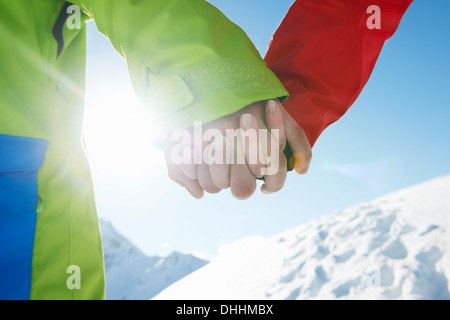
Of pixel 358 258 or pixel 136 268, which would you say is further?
pixel 136 268

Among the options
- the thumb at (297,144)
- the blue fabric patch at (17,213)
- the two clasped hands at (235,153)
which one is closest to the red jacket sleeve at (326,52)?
the thumb at (297,144)

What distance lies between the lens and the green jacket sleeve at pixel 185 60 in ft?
2.56

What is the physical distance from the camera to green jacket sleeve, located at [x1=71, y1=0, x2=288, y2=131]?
78cm

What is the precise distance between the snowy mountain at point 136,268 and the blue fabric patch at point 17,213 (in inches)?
2973

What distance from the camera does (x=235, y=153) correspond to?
0.81 m

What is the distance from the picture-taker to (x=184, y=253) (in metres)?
83.6

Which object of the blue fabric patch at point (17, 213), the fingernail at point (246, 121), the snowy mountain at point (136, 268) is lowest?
the snowy mountain at point (136, 268)

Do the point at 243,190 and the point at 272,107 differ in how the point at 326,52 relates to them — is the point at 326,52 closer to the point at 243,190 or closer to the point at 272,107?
the point at 272,107

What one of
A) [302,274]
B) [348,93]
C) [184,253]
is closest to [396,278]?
[302,274]

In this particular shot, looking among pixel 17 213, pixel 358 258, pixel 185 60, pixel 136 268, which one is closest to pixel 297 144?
pixel 185 60

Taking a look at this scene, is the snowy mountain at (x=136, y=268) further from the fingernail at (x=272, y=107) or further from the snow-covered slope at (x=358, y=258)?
the fingernail at (x=272, y=107)

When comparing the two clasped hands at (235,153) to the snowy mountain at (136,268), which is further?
the snowy mountain at (136,268)

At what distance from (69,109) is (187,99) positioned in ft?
2.07

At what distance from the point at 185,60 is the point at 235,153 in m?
0.29
